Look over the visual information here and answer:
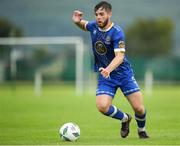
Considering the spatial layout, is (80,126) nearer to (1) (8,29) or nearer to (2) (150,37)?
(1) (8,29)

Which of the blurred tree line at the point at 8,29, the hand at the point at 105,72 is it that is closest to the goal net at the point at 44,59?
the blurred tree line at the point at 8,29

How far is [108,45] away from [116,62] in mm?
474

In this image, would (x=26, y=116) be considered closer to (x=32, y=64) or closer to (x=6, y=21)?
(x=32, y=64)

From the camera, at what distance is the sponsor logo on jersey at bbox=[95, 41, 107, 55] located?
47.0 feet

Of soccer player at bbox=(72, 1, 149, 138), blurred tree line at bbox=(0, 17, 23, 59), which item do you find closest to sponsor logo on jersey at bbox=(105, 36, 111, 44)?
soccer player at bbox=(72, 1, 149, 138)

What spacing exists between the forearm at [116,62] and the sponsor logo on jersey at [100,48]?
1.29 feet

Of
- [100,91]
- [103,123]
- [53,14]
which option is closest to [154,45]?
[53,14]

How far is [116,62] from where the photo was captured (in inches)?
548

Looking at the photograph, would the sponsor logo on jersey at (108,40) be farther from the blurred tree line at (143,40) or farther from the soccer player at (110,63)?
the blurred tree line at (143,40)

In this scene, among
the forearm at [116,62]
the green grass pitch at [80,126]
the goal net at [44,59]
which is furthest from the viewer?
the goal net at [44,59]

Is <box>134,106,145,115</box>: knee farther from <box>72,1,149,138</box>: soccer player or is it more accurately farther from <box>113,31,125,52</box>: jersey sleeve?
<box>113,31,125,52</box>: jersey sleeve

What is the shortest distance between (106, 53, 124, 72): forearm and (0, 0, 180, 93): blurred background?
31.9 m

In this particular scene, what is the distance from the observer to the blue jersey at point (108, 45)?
14148 millimetres

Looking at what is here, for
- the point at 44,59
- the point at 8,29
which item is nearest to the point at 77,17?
the point at 44,59
